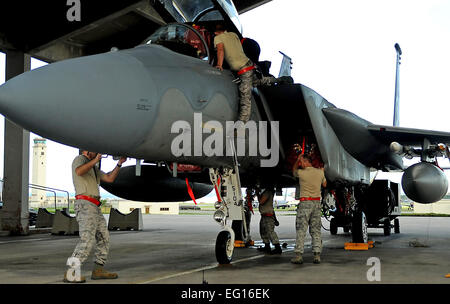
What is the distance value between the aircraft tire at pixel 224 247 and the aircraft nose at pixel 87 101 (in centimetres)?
200

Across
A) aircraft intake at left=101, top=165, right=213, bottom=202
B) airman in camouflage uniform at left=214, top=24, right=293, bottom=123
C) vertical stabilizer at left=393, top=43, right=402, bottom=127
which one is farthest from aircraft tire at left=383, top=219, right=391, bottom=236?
airman in camouflage uniform at left=214, top=24, right=293, bottom=123

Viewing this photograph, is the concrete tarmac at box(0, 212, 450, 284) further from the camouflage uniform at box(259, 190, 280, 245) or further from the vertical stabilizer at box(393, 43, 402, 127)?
the vertical stabilizer at box(393, 43, 402, 127)

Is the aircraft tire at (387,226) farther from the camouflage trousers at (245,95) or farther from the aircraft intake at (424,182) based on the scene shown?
the camouflage trousers at (245,95)

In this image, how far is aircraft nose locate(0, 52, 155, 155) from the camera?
3.53 meters

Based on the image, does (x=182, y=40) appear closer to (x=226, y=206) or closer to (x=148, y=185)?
(x=226, y=206)

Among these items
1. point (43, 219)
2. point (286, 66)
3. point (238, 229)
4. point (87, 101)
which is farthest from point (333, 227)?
point (87, 101)

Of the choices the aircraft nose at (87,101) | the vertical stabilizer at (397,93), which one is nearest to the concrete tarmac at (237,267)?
the aircraft nose at (87,101)

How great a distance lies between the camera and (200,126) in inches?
185

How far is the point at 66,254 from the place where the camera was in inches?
307

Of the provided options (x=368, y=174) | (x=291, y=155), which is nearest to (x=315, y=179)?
(x=291, y=155)

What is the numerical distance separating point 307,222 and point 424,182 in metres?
2.47

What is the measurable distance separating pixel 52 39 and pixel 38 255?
6.95 metres

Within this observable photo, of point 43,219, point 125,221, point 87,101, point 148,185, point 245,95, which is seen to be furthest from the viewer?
point 125,221

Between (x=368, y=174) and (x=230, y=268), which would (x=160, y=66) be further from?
(x=368, y=174)
